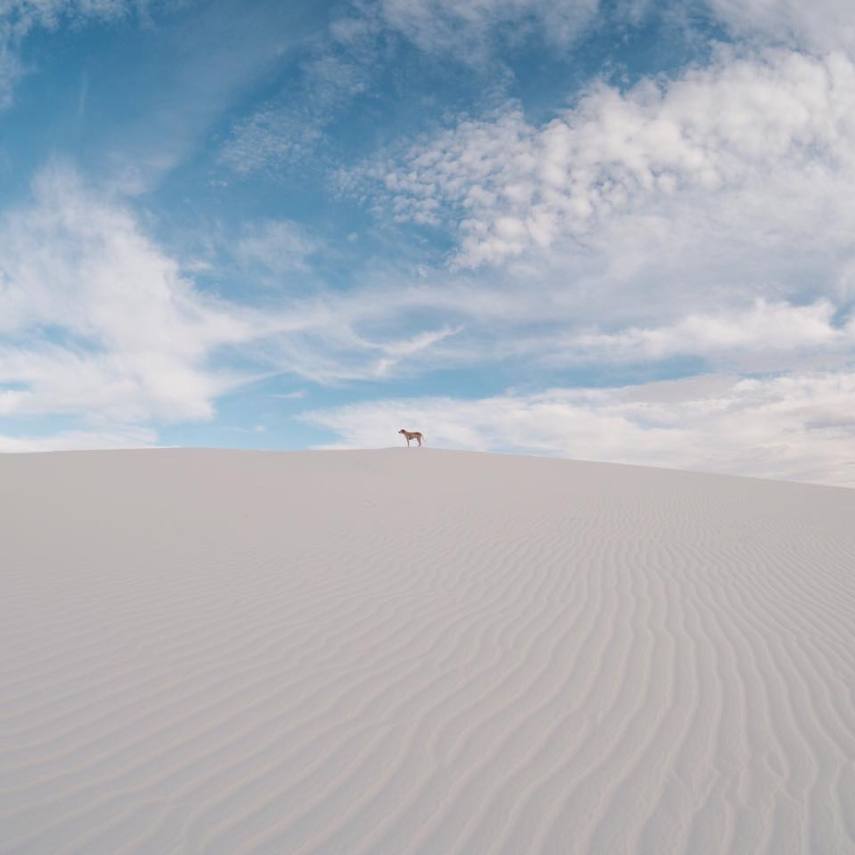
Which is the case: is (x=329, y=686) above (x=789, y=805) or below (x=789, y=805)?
above

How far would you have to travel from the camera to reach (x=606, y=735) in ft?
13.4

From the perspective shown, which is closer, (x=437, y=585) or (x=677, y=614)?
(x=677, y=614)

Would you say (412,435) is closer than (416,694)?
No

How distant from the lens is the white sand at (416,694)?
324 centimetres

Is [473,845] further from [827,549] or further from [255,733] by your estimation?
[827,549]

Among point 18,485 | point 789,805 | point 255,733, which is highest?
point 18,485

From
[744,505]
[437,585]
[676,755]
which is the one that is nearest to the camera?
[676,755]

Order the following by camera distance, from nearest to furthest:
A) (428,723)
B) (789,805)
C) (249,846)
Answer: (249,846) → (789,805) → (428,723)

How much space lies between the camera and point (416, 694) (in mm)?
4652

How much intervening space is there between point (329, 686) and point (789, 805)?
10.2ft

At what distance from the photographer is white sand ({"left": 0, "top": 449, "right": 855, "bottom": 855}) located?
3.24 m

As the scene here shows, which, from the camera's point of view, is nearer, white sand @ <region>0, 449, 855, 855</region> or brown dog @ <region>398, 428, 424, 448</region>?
white sand @ <region>0, 449, 855, 855</region>

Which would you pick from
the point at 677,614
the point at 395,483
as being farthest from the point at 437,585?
the point at 395,483

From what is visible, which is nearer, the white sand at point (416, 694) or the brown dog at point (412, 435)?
the white sand at point (416, 694)
